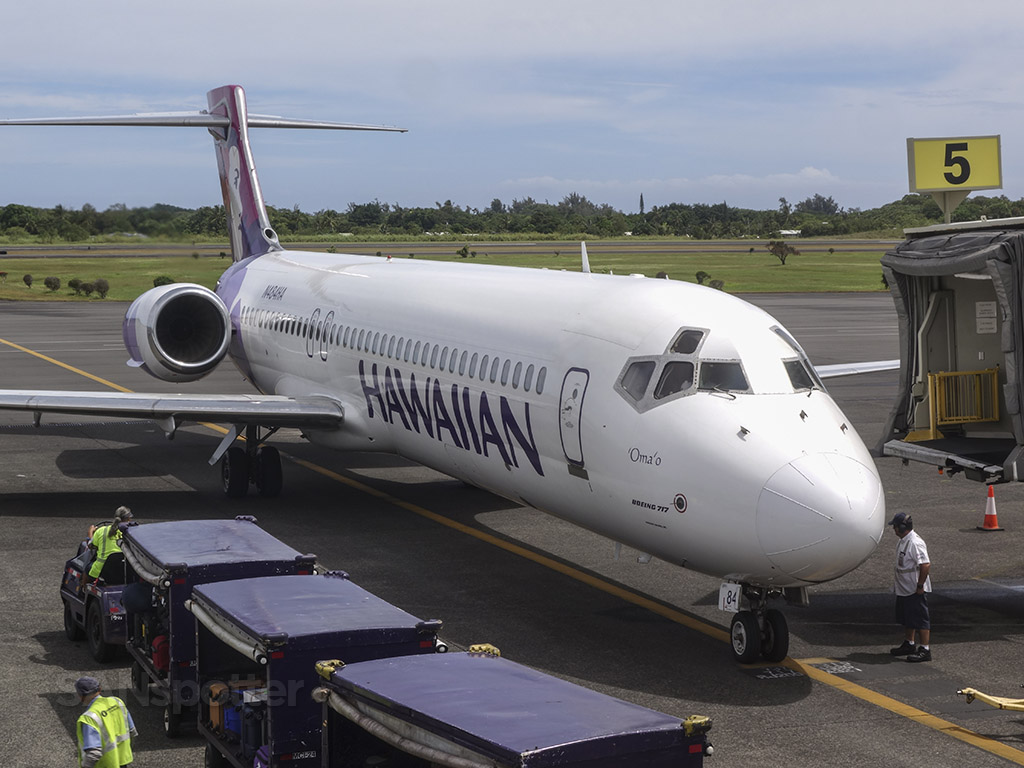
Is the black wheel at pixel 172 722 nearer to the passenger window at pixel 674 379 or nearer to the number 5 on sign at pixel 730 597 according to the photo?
the number 5 on sign at pixel 730 597

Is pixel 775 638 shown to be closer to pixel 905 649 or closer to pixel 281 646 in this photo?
pixel 905 649

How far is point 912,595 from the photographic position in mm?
12508

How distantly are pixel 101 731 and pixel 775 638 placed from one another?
6.42 meters

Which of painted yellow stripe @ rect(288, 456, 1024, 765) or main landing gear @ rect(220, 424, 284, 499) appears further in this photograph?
main landing gear @ rect(220, 424, 284, 499)

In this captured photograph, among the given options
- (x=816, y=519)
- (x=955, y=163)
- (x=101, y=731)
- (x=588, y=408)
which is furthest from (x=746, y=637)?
(x=955, y=163)

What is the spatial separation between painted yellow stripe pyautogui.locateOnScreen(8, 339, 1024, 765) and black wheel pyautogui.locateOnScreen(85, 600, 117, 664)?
5.84 meters

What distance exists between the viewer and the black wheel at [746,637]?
12.0 metres

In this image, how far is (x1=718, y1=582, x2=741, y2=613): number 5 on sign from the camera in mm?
11852

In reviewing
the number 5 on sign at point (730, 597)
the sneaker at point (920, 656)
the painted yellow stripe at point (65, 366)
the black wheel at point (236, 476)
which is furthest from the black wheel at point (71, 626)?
the painted yellow stripe at point (65, 366)

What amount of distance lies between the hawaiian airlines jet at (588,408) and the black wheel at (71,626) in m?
4.98

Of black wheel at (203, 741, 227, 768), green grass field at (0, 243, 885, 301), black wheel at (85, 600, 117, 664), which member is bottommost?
black wheel at (203, 741, 227, 768)

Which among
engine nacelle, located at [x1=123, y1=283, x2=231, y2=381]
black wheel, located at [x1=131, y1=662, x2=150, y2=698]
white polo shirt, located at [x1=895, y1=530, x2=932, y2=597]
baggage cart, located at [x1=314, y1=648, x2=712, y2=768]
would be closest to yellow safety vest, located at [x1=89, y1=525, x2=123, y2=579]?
black wheel, located at [x1=131, y1=662, x2=150, y2=698]

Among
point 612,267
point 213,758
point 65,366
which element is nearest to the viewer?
point 213,758

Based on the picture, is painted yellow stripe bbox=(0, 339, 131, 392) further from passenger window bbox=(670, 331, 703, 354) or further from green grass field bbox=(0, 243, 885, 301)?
passenger window bbox=(670, 331, 703, 354)
